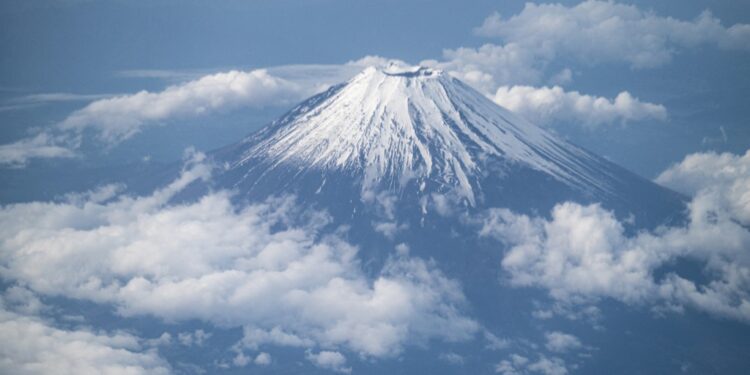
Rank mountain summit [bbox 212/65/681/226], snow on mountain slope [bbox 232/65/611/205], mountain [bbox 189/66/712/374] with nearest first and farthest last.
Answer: mountain [bbox 189/66/712/374] → mountain summit [bbox 212/65/681/226] → snow on mountain slope [bbox 232/65/611/205]

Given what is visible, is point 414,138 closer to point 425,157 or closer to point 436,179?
point 425,157

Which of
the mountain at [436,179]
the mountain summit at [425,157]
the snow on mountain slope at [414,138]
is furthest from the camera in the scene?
the snow on mountain slope at [414,138]

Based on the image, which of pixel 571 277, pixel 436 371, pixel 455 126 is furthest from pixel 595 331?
pixel 455 126

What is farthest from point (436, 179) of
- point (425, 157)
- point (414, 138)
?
point (414, 138)

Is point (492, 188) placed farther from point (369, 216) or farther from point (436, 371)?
point (436, 371)

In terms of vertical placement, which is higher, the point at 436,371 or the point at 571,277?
the point at 571,277
